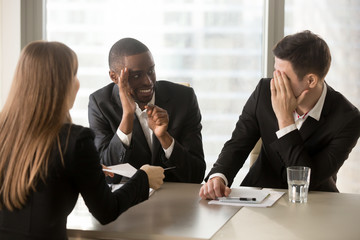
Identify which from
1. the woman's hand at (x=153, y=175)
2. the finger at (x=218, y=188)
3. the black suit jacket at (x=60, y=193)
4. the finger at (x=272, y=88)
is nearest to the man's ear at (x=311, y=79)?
the finger at (x=272, y=88)

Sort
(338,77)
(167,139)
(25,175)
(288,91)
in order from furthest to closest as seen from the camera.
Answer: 1. (338,77)
2. (167,139)
3. (288,91)
4. (25,175)

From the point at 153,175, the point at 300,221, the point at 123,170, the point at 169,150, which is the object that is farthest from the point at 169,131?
the point at 300,221

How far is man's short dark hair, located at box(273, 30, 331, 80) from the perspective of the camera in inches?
93.7

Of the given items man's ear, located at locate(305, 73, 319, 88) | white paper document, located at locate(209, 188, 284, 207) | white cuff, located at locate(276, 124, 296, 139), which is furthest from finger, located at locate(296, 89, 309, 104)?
white paper document, located at locate(209, 188, 284, 207)

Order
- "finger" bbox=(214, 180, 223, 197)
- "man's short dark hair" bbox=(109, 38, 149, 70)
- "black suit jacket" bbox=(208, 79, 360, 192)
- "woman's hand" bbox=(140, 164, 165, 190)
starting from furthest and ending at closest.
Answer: "man's short dark hair" bbox=(109, 38, 149, 70) → "black suit jacket" bbox=(208, 79, 360, 192) → "finger" bbox=(214, 180, 223, 197) → "woman's hand" bbox=(140, 164, 165, 190)

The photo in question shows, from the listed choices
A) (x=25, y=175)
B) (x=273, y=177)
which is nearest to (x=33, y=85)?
(x=25, y=175)

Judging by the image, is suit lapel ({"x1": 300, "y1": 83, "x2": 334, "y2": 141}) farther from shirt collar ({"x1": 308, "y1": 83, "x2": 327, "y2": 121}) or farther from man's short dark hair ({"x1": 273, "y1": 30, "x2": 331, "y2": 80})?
man's short dark hair ({"x1": 273, "y1": 30, "x2": 331, "y2": 80})

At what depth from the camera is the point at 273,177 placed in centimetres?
256

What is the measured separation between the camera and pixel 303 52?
2.39 m

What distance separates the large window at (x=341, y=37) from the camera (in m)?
3.70

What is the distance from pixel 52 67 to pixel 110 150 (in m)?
1.08

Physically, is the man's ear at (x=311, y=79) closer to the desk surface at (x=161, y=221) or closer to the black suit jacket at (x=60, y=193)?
the desk surface at (x=161, y=221)

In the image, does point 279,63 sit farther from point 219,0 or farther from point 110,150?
point 219,0

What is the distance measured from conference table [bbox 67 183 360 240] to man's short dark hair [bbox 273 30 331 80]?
0.59m
